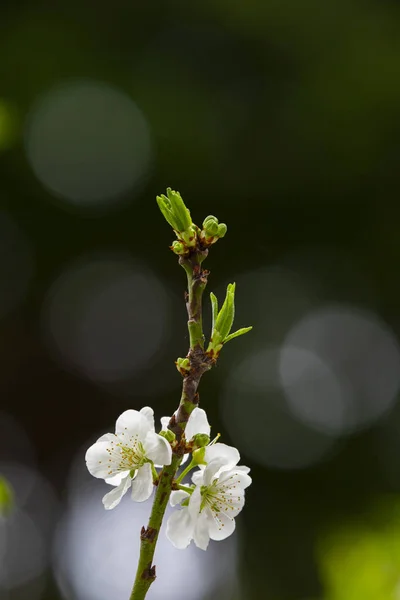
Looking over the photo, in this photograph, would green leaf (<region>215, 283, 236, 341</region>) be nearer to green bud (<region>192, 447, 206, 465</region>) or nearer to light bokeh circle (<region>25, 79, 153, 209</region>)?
green bud (<region>192, 447, 206, 465</region>)

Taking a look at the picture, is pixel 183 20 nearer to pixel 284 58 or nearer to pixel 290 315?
pixel 284 58

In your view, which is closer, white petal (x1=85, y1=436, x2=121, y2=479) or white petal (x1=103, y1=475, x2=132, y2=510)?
white petal (x1=103, y1=475, x2=132, y2=510)

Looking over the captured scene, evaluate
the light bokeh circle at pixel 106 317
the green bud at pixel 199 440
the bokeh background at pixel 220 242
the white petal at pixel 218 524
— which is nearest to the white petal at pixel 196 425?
the green bud at pixel 199 440

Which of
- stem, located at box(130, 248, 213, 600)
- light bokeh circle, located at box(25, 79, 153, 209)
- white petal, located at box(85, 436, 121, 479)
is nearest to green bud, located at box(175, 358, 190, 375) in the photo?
stem, located at box(130, 248, 213, 600)

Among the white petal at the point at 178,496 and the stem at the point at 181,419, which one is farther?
the white petal at the point at 178,496

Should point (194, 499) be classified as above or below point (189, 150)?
above

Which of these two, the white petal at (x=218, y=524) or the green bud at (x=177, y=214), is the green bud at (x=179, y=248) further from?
the white petal at (x=218, y=524)

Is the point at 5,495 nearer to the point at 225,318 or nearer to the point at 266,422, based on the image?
the point at 225,318

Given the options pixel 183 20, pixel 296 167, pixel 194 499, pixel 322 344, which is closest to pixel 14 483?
pixel 322 344
